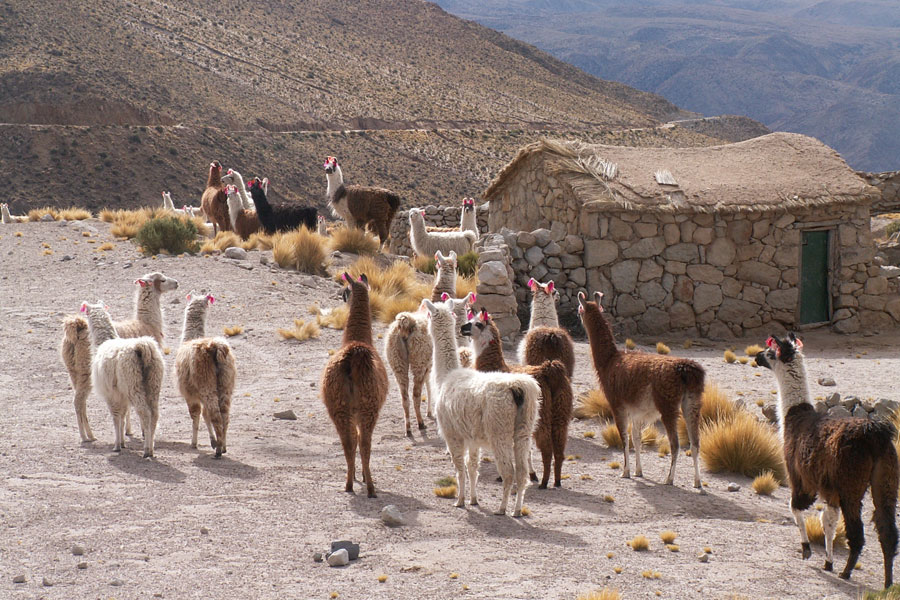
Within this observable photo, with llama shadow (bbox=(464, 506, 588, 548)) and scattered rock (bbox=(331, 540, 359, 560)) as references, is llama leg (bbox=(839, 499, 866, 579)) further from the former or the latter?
scattered rock (bbox=(331, 540, 359, 560))

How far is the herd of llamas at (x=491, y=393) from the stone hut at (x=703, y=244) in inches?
217

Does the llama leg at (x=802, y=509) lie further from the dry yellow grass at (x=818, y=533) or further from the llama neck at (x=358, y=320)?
the llama neck at (x=358, y=320)

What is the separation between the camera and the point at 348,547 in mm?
5922

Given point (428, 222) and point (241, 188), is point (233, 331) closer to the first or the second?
point (241, 188)

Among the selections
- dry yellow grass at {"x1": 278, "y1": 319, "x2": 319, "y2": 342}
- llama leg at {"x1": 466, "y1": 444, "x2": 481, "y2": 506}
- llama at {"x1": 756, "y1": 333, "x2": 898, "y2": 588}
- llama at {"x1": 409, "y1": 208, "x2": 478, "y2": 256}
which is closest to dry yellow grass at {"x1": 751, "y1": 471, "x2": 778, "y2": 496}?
llama at {"x1": 756, "y1": 333, "x2": 898, "y2": 588}

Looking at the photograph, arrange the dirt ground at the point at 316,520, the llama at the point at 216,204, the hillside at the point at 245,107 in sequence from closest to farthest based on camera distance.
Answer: the dirt ground at the point at 316,520
the llama at the point at 216,204
the hillside at the point at 245,107

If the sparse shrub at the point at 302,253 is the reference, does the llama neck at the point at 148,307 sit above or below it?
below

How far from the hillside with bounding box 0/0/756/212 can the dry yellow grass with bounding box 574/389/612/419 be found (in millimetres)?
34252

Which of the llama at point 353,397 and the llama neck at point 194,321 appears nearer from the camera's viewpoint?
the llama at point 353,397

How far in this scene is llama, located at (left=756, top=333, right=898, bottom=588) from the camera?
234 inches

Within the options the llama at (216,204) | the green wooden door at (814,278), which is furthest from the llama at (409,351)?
the llama at (216,204)

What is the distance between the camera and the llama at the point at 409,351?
9383 millimetres

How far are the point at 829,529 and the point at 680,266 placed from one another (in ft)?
31.3

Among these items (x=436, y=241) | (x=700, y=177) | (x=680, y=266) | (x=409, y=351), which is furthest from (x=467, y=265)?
(x=409, y=351)
